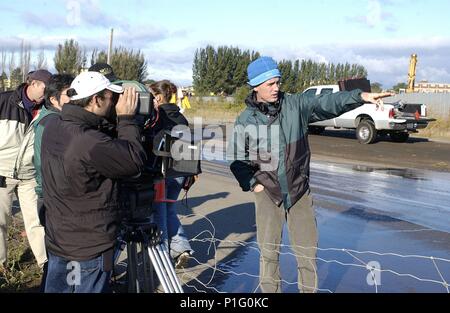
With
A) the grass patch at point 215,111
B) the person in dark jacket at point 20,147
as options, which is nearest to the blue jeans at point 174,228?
the person in dark jacket at point 20,147

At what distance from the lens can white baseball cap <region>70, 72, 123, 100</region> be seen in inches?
120

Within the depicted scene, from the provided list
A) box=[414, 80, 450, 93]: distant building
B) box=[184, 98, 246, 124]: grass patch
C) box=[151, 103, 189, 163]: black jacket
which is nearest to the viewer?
box=[151, 103, 189, 163]: black jacket

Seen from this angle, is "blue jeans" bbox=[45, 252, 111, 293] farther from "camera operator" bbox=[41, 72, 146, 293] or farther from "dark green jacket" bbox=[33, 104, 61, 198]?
"dark green jacket" bbox=[33, 104, 61, 198]

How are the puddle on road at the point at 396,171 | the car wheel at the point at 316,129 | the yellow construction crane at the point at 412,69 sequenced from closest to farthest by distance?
the puddle on road at the point at 396,171 < the car wheel at the point at 316,129 < the yellow construction crane at the point at 412,69

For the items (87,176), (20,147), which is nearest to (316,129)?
(20,147)

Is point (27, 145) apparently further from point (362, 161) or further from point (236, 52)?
point (236, 52)

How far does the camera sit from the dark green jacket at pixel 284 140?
13.2 ft

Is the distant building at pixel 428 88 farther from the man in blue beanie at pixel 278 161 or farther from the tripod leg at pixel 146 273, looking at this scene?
the tripod leg at pixel 146 273

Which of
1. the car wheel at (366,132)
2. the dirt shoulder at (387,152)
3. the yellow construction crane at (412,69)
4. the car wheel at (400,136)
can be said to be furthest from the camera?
the yellow construction crane at (412,69)

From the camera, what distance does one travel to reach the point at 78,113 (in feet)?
9.84

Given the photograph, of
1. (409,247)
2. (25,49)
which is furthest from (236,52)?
(409,247)

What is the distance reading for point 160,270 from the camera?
3350 millimetres

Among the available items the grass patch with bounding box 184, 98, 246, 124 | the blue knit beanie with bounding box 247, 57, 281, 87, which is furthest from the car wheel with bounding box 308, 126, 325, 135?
the blue knit beanie with bounding box 247, 57, 281, 87

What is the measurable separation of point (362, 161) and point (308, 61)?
58522 millimetres
